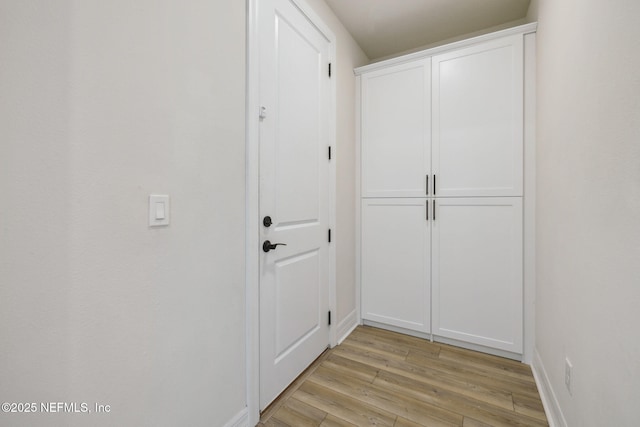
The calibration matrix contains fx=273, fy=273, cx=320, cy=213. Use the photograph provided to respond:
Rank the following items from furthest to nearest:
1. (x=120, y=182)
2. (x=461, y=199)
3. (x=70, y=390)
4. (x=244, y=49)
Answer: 1. (x=461, y=199)
2. (x=244, y=49)
3. (x=120, y=182)
4. (x=70, y=390)

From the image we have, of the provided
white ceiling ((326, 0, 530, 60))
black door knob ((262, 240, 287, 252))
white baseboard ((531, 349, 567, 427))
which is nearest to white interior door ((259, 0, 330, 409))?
black door knob ((262, 240, 287, 252))

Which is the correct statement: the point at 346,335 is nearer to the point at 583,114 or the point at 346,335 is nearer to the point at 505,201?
the point at 505,201

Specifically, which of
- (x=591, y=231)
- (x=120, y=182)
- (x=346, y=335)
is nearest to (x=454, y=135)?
(x=591, y=231)

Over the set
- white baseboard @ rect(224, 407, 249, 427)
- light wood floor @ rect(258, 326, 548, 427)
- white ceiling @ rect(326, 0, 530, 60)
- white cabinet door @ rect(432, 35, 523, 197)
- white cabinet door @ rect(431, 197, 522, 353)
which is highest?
white ceiling @ rect(326, 0, 530, 60)

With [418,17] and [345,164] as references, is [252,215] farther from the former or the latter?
[418,17]

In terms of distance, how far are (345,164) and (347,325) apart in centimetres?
142

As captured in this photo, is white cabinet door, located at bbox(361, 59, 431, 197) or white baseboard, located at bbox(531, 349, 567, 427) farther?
white cabinet door, located at bbox(361, 59, 431, 197)

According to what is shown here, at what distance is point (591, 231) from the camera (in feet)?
3.26

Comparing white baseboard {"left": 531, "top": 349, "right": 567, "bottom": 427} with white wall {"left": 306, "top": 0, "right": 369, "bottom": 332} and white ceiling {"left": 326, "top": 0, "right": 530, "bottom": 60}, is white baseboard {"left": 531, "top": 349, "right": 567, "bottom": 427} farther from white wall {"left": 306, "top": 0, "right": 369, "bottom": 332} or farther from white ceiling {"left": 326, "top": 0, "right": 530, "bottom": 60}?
white ceiling {"left": 326, "top": 0, "right": 530, "bottom": 60}

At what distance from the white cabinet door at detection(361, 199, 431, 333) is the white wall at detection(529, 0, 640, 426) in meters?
0.84

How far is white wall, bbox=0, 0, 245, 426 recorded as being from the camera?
0.70m

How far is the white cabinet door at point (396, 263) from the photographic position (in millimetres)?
2285

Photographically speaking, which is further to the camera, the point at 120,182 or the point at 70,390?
the point at 120,182

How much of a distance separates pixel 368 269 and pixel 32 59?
2.36 m
